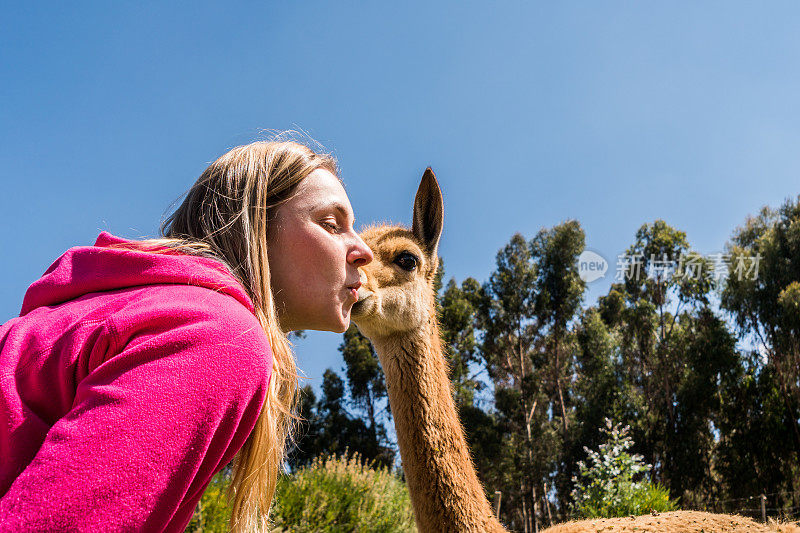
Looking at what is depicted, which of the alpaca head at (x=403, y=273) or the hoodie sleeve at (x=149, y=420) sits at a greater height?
the alpaca head at (x=403, y=273)

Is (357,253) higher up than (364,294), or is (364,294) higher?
(364,294)

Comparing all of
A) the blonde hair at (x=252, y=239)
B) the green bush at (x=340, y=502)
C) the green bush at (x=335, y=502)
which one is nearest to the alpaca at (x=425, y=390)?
the blonde hair at (x=252, y=239)

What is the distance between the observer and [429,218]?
4.29 meters

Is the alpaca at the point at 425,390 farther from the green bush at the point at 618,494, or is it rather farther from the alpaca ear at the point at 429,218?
the green bush at the point at 618,494

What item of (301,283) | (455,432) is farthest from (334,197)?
(455,432)

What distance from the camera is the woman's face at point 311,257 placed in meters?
1.42

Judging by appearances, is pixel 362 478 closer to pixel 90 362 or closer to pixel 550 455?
pixel 90 362

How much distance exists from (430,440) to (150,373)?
8.64 feet

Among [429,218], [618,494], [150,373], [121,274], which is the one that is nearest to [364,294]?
[429,218]

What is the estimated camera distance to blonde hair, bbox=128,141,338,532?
4.01 ft

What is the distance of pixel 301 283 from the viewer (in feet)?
4.67

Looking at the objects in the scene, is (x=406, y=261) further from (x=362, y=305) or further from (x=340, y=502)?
(x=340, y=502)

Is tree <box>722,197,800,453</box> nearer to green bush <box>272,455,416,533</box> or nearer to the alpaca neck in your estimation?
green bush <box>272,455,416,533</box>

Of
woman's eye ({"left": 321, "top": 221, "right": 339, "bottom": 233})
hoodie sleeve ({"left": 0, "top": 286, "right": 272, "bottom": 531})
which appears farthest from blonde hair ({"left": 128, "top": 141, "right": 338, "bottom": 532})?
hoodie sleeve ({"left": 0, "top": 286, "right": 272, "bottom": 531})
